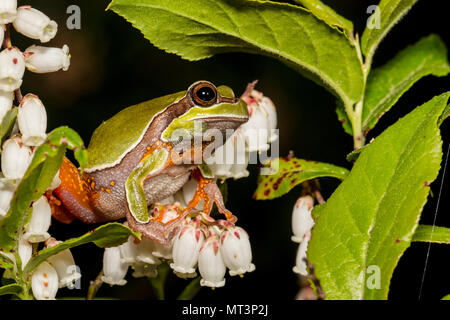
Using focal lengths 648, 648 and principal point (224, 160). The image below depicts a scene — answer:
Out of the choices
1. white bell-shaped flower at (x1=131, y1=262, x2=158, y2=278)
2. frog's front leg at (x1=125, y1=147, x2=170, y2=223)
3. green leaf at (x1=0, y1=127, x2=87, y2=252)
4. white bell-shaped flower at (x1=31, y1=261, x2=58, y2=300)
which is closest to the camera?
green leaf at (x1=0, y1=127, x2=87, y2=252)

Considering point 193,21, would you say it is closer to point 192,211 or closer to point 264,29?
point 264,29

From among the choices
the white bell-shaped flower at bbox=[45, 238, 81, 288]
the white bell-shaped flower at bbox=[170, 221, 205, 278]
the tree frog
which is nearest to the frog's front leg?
the tree frog

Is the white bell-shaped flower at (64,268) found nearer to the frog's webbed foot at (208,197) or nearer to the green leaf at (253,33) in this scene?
the frog's webbed foot at (208,197)

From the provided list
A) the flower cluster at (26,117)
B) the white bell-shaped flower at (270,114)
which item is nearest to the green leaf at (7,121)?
the flower cluster at (26,117)

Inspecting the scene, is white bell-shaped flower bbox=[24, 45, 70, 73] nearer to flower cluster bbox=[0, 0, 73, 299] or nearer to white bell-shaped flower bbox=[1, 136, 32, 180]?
flower cluster bbox=[0, 0, 73, 299]

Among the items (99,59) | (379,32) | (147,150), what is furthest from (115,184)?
(99,59)

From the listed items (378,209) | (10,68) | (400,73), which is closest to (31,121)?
(10,68)
